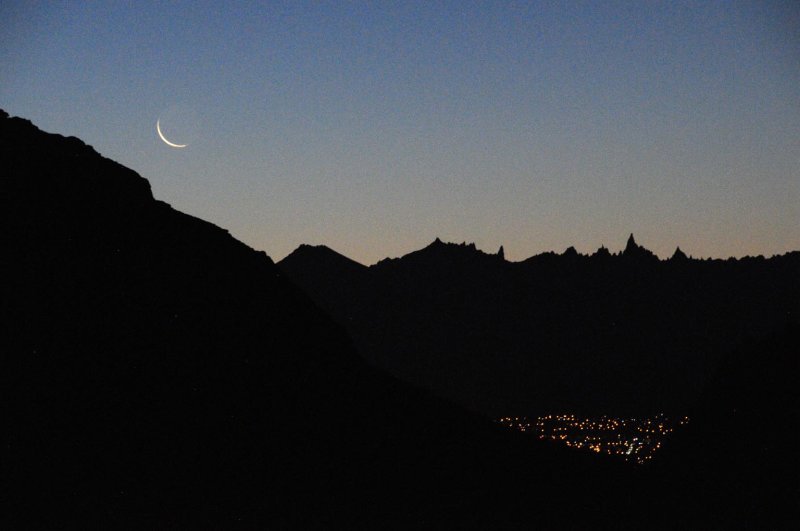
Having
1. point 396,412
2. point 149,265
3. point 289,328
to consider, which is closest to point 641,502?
point 396,412

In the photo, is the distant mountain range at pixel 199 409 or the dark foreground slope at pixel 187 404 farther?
the distant mountain range at pixel 199 409

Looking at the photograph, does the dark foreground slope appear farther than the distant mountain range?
No

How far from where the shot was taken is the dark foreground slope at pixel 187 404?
42.0m

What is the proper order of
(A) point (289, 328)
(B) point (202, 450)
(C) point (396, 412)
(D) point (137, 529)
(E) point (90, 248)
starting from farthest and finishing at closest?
(A) point (289, 328)
(C) point (396, 412)
(E) point (90, 248)
(B) point (202, 450)
(D) point (137, 529)

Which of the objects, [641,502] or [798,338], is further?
[798,338]

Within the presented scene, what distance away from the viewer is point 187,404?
164ft

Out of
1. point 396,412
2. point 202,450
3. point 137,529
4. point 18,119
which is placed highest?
point 18,119

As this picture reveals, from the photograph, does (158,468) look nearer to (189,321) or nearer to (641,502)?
(189,321)

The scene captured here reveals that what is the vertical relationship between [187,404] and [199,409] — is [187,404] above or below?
above

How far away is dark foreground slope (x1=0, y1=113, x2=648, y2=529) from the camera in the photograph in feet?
138

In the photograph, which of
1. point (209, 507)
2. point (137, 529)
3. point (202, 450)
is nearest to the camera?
point (137, 529)

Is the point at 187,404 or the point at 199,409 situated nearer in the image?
the point at 187,404

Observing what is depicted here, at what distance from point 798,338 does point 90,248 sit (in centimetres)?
6748

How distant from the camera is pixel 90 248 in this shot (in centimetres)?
5188
